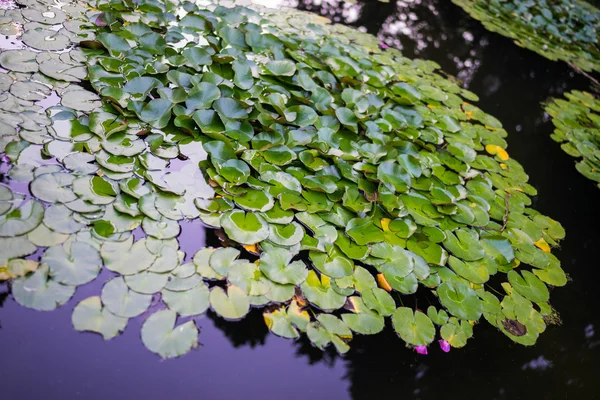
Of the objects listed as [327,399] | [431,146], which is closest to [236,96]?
[431,146]

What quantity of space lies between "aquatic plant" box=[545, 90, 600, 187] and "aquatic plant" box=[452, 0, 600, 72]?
0.85 m

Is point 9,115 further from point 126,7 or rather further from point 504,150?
point 504,150

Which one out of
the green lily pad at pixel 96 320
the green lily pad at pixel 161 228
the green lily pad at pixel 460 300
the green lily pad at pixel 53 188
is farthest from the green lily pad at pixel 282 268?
the green lily pad at pixel 53 188

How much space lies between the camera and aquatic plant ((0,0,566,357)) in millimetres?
1328

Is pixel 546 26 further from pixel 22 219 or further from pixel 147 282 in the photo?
pixel 22 219

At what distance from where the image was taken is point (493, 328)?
5.27 ft

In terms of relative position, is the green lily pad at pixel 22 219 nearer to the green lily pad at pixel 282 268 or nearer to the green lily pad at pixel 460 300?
the green lily pad at pixel 282 268

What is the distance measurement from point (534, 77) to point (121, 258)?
3.92 metres

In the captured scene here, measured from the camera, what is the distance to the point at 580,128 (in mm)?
3123

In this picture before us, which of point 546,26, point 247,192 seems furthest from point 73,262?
point 546,26

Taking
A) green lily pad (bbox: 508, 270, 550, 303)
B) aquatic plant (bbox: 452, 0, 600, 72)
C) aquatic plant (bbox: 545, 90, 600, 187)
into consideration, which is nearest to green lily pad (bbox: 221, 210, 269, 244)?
green lily pad (bbox: 508, 270, 550, 303)

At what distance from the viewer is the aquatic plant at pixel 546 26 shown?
4320 mm

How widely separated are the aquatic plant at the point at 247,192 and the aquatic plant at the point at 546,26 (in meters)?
2.60

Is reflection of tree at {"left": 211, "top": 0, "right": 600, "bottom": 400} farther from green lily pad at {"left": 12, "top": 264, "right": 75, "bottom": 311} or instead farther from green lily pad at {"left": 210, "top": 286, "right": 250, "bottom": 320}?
green lily pad at {"left": 12, "top": 264, "right": 75, "bottom": 311}
